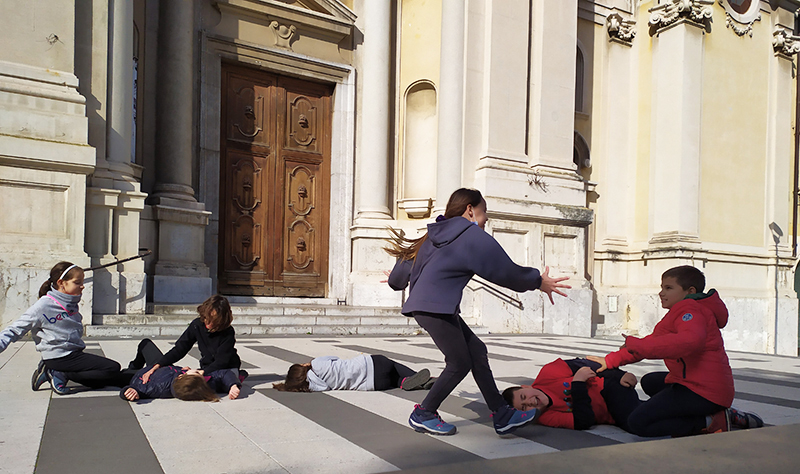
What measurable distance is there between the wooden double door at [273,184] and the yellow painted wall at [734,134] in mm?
8878

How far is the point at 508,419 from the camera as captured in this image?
3588 mm

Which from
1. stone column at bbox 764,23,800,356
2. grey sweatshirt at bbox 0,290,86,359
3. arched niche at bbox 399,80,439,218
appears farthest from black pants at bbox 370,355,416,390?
stone column at bbox 764,23,800,356

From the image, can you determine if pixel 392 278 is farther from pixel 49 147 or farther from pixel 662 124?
pixel 662 124

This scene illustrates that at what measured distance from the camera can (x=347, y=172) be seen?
1382cm

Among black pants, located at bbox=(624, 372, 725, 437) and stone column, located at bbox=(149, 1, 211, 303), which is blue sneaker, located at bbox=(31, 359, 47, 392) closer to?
black pants, located at bbox=(624, 372, 725, 437)

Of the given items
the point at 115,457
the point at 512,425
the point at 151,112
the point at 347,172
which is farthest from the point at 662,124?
the point at 115,457

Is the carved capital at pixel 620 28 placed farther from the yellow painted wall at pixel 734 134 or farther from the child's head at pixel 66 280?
the child's head at pixel 66 280

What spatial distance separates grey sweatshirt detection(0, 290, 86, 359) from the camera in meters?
4.54

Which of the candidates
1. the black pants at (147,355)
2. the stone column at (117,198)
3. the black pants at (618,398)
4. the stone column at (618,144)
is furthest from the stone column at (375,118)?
the black pants at (618,398)

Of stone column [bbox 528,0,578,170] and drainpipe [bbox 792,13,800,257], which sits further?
drainpipe [bbox 792,13,800,257]

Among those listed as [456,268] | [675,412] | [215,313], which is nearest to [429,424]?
[456,268]

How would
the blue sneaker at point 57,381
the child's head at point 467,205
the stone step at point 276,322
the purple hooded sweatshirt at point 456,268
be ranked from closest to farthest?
the purple hooded sweatshirt at point 456,268
the child's head at point 467,205
the blue sneaker at point 57,381
the stone step at point 276,322

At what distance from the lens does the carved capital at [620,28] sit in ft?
51.3

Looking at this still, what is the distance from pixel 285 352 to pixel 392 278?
374 centimetres
